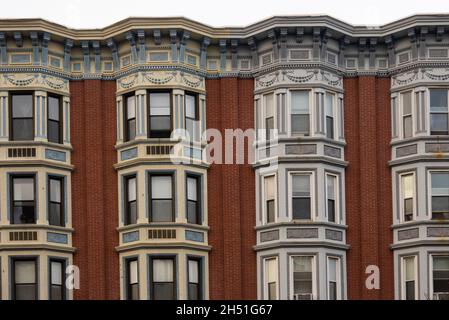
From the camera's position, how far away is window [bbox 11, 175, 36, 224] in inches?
2255

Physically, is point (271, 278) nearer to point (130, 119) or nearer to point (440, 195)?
point (440, 195)

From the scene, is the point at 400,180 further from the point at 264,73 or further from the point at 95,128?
the point at 95,128

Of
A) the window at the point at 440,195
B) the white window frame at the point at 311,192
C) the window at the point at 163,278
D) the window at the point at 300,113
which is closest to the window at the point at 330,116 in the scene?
the window at the point at 300,113

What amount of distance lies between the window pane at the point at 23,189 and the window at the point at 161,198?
448cm

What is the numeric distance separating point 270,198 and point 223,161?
7.55 feet

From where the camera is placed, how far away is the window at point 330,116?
5856 centimetres

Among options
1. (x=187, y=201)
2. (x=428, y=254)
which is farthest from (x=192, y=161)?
(x=428, y=254)

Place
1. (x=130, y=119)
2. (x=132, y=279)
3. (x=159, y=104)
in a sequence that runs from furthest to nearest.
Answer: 1. (x=130, y=119)
2. (x=159, y=104)
3. (x=132, y=279)

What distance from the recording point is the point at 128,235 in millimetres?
57594

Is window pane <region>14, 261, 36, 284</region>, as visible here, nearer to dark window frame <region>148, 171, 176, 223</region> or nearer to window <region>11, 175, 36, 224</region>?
window <region>11, 175, 36, 224</region>

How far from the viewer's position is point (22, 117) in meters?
58.0

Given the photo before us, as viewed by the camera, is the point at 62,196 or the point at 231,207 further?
the point at 231,207

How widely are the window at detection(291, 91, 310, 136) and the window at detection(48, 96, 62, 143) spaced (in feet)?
29.1

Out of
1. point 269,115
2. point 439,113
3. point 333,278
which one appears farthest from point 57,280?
point 439,113
